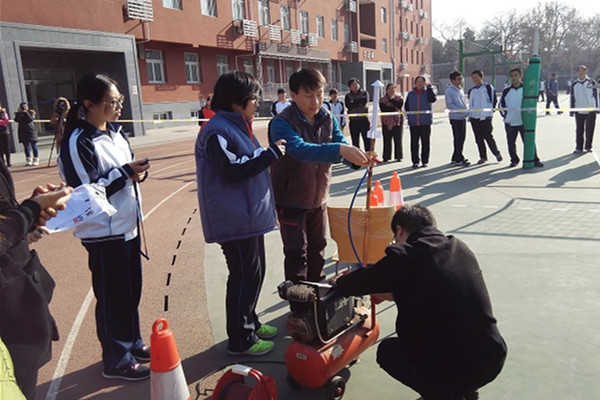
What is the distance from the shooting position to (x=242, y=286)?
3266 mm

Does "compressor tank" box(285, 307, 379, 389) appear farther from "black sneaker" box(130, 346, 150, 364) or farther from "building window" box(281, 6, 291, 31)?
"building window" box(281, 6, 291, 31)

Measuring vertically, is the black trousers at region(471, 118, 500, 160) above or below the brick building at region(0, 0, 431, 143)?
below

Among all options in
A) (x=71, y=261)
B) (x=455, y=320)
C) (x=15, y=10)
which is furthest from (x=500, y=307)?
(x=15, y=10)

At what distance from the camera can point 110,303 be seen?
3.13m

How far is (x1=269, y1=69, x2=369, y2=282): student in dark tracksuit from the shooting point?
340 centimetres

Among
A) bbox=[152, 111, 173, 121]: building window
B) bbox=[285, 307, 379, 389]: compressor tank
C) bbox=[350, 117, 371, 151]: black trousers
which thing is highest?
bbox=[152, 111, 173, 121]: building window

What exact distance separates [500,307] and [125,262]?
2921mm

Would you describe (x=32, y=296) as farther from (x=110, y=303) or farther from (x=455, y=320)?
(x=455, y=320)

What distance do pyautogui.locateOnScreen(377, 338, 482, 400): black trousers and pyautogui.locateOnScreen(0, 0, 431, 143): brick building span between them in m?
18.7

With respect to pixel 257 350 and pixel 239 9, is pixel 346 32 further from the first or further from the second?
pixel 257 350

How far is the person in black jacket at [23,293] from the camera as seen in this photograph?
1.78 meters

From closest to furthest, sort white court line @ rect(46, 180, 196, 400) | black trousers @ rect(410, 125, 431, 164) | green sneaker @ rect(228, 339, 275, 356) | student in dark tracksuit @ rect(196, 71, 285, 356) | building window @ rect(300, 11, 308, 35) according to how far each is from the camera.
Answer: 1. student in dark tracksuit @ rect(196, 71, 285, 356)
2. white court line @ rect(46, 180, 196, 400)
3. green sneaker @ rect(228, 339, 275, 356)
4. black trousers @ rect(410, 125, 431, 164)
5. building window @ rect(300, 11, 308, 35)

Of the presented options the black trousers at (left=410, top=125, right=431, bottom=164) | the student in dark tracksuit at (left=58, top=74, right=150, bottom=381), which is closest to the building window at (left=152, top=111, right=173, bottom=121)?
the black trousers at (left=410, top=125, right=431, bottom=164)

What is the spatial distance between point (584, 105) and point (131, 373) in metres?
11.7
